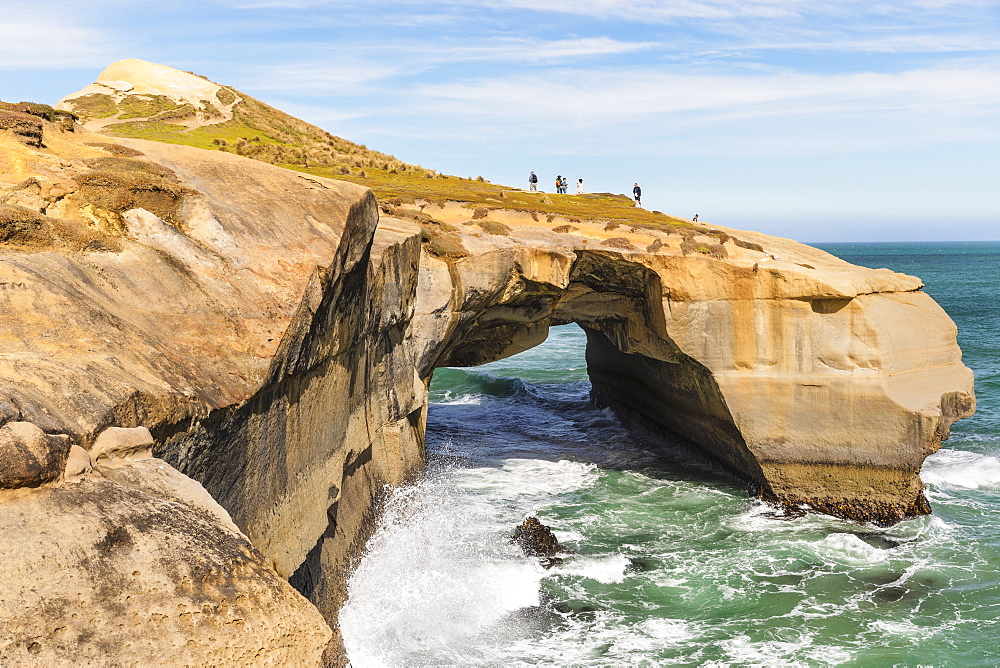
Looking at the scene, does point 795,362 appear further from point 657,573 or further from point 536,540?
point 536,540

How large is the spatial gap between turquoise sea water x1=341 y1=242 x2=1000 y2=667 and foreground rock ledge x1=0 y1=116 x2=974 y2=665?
86 cm

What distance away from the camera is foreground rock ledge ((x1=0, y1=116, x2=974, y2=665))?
174 inches

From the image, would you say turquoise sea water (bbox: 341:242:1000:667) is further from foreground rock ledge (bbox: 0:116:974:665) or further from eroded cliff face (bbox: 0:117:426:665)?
eroded cliff face (bbox: 0:117:426:665)

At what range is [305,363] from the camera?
8.66 meters

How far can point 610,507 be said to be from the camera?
1666cm

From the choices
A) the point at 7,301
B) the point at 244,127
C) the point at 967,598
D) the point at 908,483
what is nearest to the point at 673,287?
the point at 908,483

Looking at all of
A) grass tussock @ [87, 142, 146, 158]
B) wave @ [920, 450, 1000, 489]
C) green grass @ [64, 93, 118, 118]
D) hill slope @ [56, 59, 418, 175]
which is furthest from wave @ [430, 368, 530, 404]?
grass tussock @ [87, 142, 146, 158]

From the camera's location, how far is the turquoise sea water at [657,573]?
35.9 feet

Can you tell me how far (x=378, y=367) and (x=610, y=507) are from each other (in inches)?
237

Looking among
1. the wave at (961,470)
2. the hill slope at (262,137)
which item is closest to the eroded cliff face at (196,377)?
the hill slope at (262,137)

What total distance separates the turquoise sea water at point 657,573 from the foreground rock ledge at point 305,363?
86cm

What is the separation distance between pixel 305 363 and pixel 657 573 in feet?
24.6

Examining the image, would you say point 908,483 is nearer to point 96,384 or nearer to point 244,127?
point 96,384

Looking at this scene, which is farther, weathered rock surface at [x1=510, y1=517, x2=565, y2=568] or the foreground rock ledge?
weathered rock surface at [x1=510, y1=517, x2=565, y2=568]
